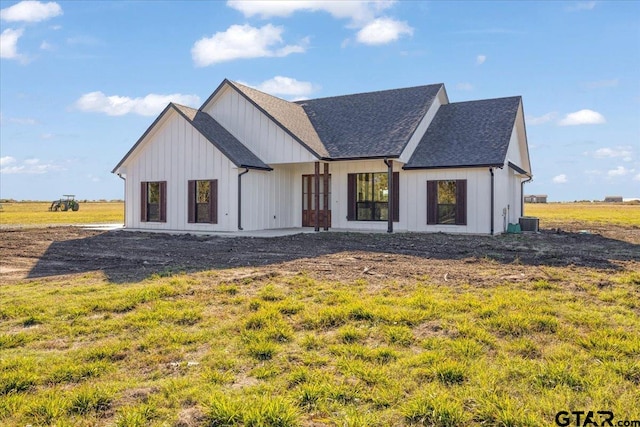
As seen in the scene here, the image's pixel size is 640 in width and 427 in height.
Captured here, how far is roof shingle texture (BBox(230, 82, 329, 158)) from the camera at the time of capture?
19.0 meters

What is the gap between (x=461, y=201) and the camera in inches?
685

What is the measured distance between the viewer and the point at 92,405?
11.4 feet

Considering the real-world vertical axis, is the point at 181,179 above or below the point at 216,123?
below

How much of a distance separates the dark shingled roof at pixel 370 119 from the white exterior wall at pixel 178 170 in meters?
4.60

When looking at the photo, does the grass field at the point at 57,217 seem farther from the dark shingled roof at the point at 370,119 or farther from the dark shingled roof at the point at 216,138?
the dark shingled roof at the point at 370,119

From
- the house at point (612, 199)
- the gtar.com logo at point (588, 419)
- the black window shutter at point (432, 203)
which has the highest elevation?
the house at point (612, 199)

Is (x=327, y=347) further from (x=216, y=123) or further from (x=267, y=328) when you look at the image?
(x=216, y=123)

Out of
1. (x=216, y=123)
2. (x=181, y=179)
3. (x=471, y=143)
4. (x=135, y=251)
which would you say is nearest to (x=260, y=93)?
(x=216, y=123)

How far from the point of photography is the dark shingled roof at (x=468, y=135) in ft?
57.2

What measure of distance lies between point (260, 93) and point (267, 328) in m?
18.3

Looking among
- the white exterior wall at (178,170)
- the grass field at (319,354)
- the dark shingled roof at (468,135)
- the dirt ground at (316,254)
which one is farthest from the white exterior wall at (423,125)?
the grass field at (319,354)

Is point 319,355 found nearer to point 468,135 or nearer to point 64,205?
point 468,135

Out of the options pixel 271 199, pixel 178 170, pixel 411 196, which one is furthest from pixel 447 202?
pixel 178 170

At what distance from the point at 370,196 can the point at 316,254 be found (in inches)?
325
